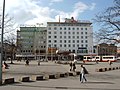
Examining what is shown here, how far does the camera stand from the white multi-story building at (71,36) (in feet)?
543

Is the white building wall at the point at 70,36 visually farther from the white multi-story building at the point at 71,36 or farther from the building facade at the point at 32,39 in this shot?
the building facade at the point at 32,39

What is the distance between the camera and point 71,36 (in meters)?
168

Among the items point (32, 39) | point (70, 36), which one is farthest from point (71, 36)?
point (32, 39)

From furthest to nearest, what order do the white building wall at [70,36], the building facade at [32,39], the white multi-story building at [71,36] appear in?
the building facade at [32,39], the white building wall at [70,36], the white multi-story building at [71,36]

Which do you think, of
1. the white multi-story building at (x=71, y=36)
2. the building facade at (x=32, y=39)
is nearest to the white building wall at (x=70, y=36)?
the white multi-story building at (x=71, y=36)

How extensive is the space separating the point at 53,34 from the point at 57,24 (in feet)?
23.0

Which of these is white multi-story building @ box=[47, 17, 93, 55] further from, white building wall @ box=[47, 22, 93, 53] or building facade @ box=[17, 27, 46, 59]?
building facade @ box=[17, 27, 46, 59]

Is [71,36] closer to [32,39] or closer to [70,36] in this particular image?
[70,36]

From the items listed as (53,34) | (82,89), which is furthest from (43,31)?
(82,89)

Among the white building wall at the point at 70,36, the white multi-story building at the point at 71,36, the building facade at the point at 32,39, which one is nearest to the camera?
the white multi-story building at the point at 71,36

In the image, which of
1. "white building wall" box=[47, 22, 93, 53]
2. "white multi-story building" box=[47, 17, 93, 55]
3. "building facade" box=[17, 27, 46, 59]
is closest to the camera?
"white multi-story building" box=[47, 17, 93, 55]

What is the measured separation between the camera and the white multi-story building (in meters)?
166

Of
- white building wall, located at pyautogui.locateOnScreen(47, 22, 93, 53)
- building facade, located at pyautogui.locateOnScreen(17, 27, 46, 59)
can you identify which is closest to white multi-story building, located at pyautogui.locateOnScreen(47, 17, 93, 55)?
white building wall, located at pyautogui.locateOnScreen(47, 22, 93, 53)

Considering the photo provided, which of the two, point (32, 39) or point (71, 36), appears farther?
point (32, 39)
